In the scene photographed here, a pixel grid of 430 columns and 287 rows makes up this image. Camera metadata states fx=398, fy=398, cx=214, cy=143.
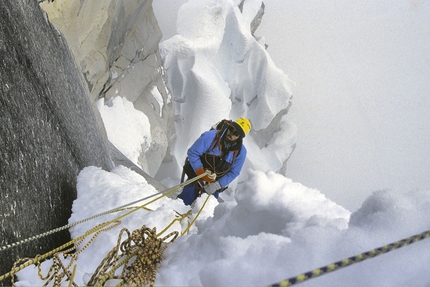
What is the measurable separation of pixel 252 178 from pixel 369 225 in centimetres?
47

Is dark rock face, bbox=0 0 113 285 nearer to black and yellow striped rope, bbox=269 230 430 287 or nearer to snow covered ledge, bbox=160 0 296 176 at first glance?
black and yellow striped rope, bbox=269 230 430 287

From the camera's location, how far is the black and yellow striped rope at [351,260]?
83 cm

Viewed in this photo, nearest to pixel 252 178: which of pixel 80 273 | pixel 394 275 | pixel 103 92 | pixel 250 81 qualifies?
pixel 394 275

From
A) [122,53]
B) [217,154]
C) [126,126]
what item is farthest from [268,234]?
[122,53]

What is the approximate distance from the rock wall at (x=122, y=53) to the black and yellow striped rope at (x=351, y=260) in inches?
151

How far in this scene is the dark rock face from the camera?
5.23 feet

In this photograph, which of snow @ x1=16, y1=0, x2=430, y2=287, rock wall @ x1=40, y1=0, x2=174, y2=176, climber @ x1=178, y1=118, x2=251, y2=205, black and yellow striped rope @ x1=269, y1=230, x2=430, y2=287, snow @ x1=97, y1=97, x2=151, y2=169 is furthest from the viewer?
snow @ x1=97, y1=97, x2=151, y2=169

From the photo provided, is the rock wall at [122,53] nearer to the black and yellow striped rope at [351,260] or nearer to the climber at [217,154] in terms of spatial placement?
the climber at [217,154]

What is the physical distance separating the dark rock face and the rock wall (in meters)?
1.77

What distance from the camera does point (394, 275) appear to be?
97cm

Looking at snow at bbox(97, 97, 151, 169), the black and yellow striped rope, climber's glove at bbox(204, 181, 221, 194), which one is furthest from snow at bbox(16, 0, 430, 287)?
snow at bbox(97, 97, 151, 169)

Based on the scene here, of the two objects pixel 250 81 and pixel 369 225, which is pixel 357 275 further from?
pixel 250 81

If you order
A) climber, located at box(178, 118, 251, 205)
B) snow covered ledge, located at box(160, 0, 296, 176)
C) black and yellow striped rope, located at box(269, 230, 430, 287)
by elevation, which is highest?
black and yellow striped rope, located at box(269, 230, 430, 287)

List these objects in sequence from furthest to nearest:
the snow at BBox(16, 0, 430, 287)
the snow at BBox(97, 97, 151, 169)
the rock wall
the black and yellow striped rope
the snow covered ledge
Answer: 1. the snow covered ledge
2. the snow at BBox(97, 97, 151, 169)
3. the rock wall
4. the snow at BBox(16, 0, 430, 287)
5. the black and yellow striped rope
